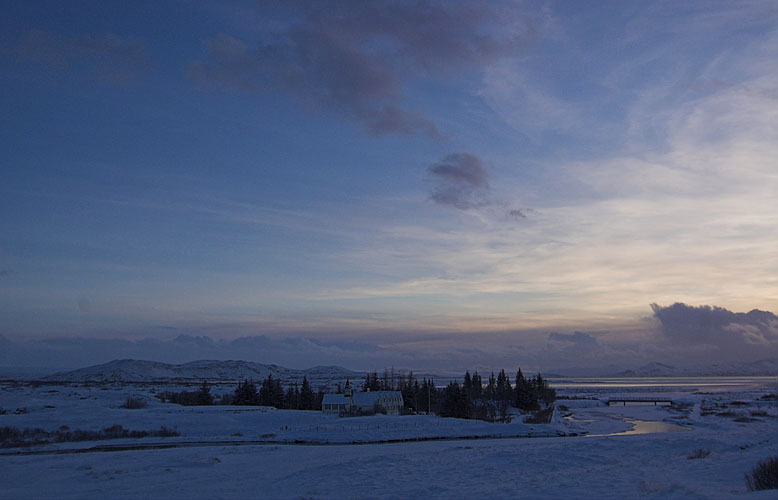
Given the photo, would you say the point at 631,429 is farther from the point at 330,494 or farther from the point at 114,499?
the point at 114,499

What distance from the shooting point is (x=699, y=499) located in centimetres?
1750

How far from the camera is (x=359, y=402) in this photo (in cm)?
8712

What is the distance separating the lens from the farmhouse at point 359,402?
86.2 metres

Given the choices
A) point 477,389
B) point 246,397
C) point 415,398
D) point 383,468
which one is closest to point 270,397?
point 246,397

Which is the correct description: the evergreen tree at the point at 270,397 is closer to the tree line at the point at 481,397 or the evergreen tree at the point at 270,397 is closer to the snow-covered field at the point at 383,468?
the tree line at the point at 481,397

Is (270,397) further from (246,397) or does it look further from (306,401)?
(306,401)

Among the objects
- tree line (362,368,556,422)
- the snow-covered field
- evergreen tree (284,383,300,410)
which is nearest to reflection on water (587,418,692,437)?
the snow-covered field

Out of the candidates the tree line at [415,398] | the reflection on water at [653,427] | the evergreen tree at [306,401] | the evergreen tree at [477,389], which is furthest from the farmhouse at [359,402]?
the reflection on water at [653,427]

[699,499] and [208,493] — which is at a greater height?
[699,499]

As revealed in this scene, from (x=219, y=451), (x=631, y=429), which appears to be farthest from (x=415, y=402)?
(x=219, y=451)

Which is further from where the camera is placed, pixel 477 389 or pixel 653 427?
pixel 477 389

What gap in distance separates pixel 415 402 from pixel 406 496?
78430 millimetres

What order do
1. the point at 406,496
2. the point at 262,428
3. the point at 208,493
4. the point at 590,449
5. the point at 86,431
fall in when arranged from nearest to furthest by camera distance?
the point at 406,496 < the point at 208,493 < the point at 590,449 < the point at 86,431 < the point at 262,428

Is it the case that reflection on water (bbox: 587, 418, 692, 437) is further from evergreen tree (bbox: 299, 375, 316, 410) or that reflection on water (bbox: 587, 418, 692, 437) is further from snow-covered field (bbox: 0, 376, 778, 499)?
evergreen tree (bbox: 299, 375, 316, 410)
